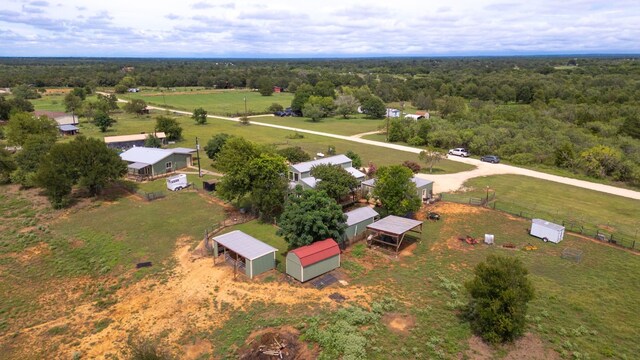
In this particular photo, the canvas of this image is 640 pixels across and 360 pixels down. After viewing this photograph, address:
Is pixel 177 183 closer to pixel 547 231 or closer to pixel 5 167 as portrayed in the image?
pixel 5 167

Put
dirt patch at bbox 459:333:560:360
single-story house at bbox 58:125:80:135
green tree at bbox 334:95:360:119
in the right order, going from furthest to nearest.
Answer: green tree at bbox 334:95:360:119, single-story house at bbox 58:125:80:135, dirt patch at bbox 459:333:560:360

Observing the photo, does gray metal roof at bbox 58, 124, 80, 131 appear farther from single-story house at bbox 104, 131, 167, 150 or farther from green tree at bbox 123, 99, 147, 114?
green tree at bbox 123, 99, 147, 114

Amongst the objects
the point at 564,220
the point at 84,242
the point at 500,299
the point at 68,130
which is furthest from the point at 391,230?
the point at 68,130

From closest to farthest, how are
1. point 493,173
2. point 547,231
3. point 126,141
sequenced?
point 547,231 < point 493,173 < point 126,141

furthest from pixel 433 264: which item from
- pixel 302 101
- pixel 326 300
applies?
pixel 302 101

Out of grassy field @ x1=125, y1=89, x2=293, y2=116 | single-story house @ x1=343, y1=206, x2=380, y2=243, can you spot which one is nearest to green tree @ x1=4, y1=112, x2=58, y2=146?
grassy field @ x1=125, y1=89, x2=293, y2=116

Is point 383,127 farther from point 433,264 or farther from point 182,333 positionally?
point 182,333

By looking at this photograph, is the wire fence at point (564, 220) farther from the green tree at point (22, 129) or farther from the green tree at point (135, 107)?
the green tree at point (135, 107)
